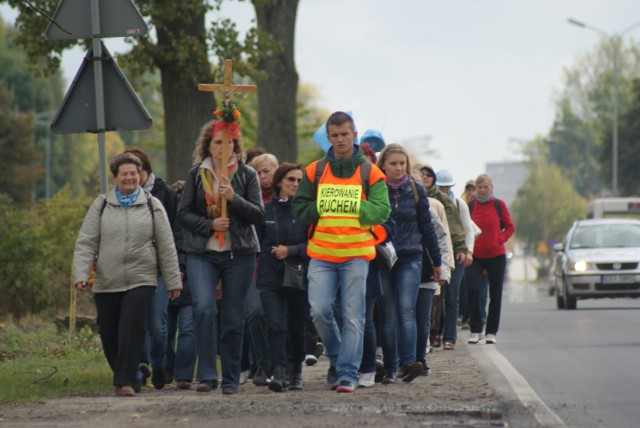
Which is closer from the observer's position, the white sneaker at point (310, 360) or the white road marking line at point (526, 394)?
the white road marking line at point (526, 394)

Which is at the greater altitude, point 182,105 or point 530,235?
point 182,105

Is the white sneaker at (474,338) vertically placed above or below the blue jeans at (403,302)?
below

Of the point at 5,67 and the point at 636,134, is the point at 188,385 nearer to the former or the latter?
the point at 636,134

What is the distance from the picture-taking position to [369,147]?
1230 centimetres

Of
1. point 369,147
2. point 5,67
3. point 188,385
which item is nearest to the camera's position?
point 188,385

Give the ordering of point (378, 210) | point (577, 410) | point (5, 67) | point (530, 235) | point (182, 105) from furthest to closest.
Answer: point (530, 235) < point (5, 67) < point (182, 105) < point (378, 210) < point (577, 410)

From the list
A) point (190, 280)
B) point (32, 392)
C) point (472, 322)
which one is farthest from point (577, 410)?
point (472, 322)

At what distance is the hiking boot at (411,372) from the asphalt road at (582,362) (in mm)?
828

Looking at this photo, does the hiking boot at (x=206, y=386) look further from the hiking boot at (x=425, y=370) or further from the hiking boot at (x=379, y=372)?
the hiking boot at (x=425, y=370)

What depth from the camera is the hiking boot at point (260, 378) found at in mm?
11031

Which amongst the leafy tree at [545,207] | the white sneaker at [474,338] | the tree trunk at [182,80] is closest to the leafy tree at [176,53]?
the tree trunk at [182,80]

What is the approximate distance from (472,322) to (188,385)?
6.16m

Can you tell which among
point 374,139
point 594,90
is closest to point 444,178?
point 374,139

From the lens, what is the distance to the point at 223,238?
10.3 metres
